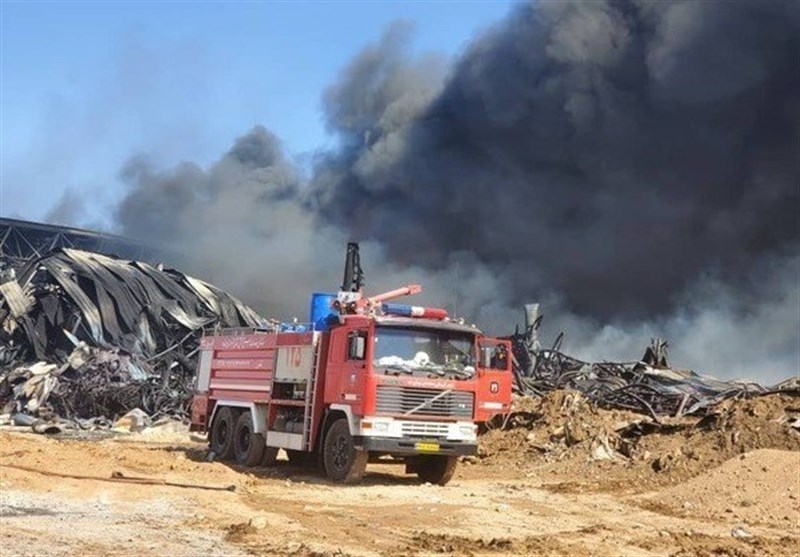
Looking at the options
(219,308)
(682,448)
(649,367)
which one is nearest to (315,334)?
(682,448)

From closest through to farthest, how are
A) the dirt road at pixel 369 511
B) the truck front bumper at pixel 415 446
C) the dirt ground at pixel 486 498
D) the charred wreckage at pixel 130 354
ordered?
the dirt road at pixel 369 511, the dirt ground at pixel 486 498, the truck front bumper at pixel 415 446, the charred wreckage at pixel 130 354

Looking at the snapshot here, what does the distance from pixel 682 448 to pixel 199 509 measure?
897cm

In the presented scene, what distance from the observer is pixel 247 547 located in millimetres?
8523

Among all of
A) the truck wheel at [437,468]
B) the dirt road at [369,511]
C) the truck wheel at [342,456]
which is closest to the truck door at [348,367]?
the truck wheel at [342,456]

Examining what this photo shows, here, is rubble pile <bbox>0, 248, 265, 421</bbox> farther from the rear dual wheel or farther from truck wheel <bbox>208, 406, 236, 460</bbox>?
the rear dual wheel

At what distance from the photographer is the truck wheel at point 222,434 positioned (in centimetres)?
1798

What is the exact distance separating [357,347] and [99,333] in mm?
21820

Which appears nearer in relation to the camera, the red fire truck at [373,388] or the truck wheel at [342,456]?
the red fire truck at [373,388]

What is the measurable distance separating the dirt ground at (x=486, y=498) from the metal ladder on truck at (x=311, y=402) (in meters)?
0.65

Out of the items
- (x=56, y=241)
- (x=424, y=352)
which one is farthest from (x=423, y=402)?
(x=56, y=241)

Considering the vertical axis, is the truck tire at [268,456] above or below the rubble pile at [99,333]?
below

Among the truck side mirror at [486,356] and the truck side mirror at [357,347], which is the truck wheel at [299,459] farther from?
the truck side mirror at [486,356]

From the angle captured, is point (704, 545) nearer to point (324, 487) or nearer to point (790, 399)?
point (324, 487)

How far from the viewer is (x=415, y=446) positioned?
14.1 m
